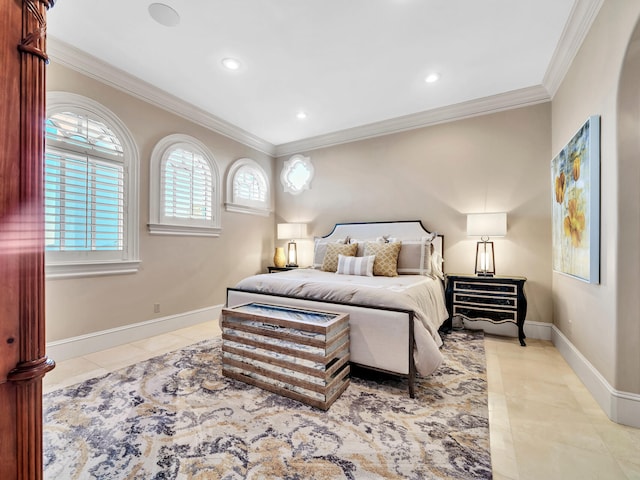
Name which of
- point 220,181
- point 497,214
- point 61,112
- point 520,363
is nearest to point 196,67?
point 61,112

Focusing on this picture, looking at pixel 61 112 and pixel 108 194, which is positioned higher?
pixel 61 112

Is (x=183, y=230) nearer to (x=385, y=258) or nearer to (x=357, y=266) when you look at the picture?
(x=357, y=266)

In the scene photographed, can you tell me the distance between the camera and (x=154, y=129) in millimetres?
3375

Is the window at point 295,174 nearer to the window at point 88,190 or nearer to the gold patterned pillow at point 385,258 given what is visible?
the gold patterned pillow at point 385,258

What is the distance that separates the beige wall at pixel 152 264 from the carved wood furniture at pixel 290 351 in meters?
1.56

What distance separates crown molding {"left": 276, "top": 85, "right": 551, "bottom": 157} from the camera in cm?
336

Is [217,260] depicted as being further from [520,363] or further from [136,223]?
[520,363]

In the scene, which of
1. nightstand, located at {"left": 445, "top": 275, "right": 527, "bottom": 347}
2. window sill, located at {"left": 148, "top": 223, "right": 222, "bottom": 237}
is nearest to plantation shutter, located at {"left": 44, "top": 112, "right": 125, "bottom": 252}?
window sill, located at {"left": 148, "top": 223, "right": 222, "bottom": 237}

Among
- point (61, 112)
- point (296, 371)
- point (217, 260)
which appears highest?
point (61, 112)

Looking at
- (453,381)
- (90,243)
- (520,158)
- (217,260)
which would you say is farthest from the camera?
(217,260)

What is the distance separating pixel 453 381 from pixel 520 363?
2.76 ft

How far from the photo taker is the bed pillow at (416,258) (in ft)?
11.1

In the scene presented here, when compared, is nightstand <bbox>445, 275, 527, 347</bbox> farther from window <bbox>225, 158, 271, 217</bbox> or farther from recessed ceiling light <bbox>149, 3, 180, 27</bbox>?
recessed ceiling light <bbox>149, 3, 180, 27</bbox>

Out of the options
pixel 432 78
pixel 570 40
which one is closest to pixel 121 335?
pixel 432 78
